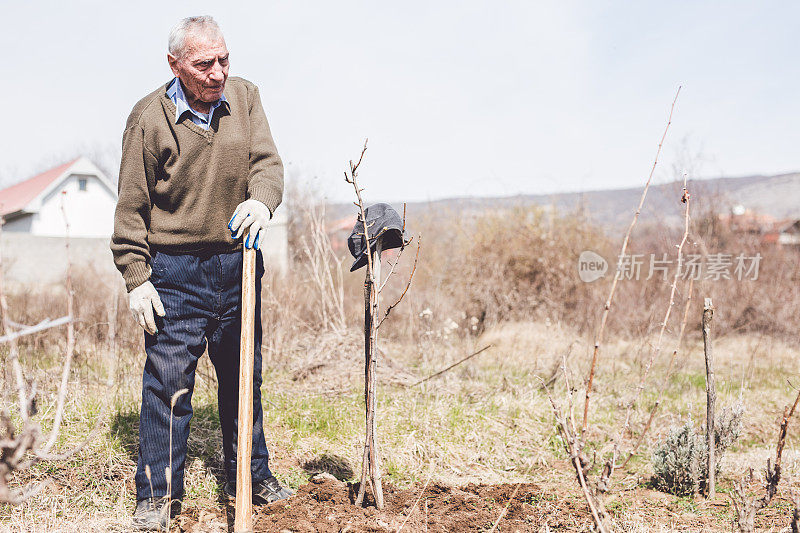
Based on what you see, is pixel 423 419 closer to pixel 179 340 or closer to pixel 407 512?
pixel 407 512

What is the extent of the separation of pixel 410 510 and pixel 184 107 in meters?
1.89

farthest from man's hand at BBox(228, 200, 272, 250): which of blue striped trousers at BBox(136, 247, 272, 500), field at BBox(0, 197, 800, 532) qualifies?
field at BBox(0, 197, 800, 532)

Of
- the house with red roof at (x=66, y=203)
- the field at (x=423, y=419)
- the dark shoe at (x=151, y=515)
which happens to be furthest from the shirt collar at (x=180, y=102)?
the house with red roof at (x=66, y=203)

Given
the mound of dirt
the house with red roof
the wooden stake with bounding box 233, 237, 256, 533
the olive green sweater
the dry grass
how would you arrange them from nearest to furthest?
the wooden stake with bounding box 233, 237, 256, 533 → the mound of dirt → the olive green sweater → the dry grass → the house with red roof

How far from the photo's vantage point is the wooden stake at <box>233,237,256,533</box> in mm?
2094

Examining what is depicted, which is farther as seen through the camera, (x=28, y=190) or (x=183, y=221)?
(x=28, y=190)

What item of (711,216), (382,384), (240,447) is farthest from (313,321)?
(711,216)

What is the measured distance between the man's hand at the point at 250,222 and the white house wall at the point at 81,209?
25331mm

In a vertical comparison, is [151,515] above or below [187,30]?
below

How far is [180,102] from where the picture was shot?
2492mm

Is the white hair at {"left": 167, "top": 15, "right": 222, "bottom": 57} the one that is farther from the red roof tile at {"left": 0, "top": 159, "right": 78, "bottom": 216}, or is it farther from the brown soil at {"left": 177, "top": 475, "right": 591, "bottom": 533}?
the red roof tile at {"left": 0, "top": 159, "right": 78, "bottom": 216}

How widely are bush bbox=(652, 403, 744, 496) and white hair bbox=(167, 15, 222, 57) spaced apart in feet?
9.64

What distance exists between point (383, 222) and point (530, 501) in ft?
5.01

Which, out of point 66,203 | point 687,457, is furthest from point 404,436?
point 66,203
